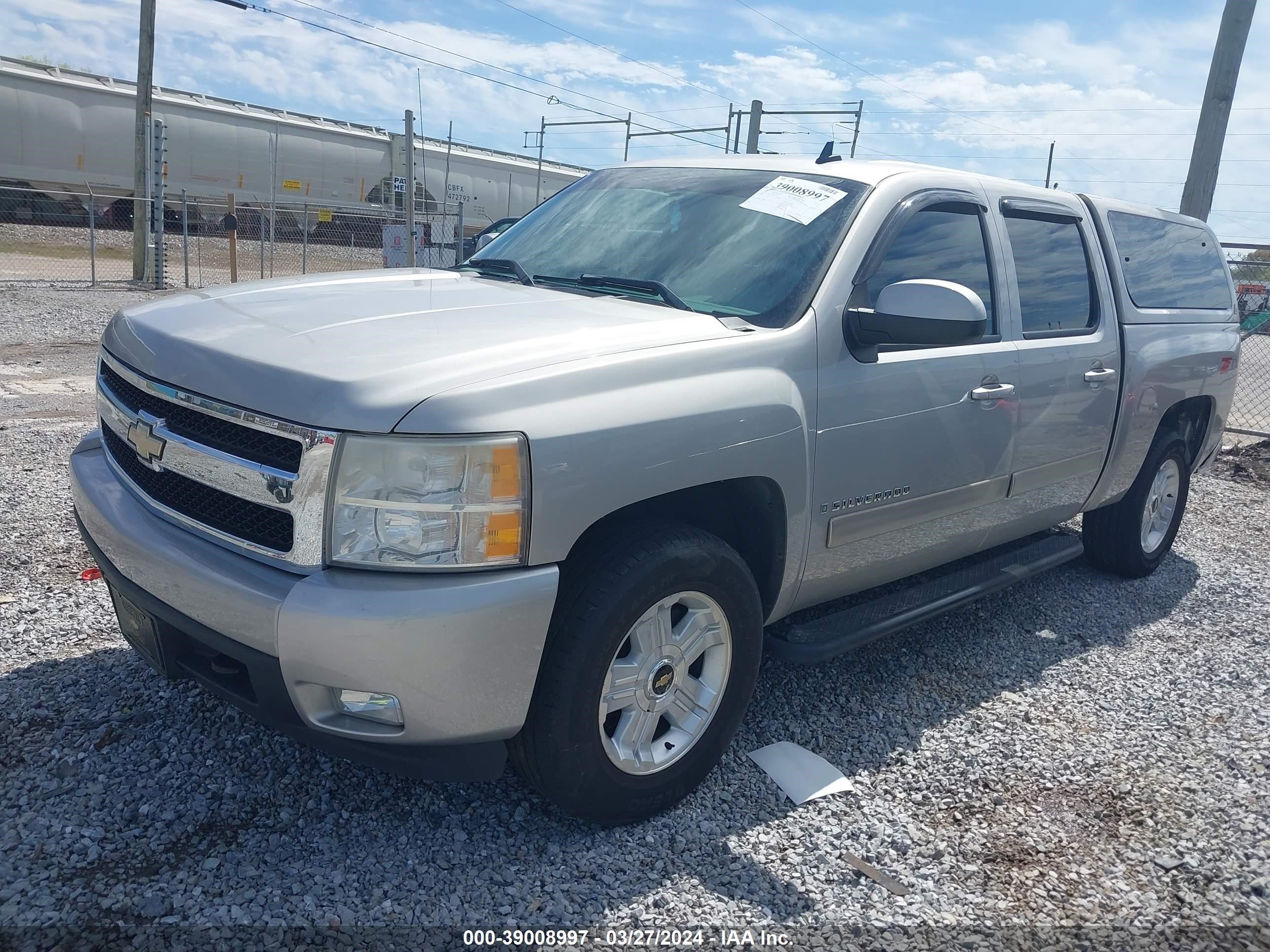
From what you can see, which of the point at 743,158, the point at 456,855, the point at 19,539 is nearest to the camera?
the point at 456,855

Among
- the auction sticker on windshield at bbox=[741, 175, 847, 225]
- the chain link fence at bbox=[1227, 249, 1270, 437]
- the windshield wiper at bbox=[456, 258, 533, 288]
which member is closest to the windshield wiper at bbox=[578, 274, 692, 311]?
the windshield wiper at bbox=[456, 258, 533, 288]

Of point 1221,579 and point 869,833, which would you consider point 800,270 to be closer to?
point 869,833

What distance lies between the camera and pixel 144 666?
3545 millimetres

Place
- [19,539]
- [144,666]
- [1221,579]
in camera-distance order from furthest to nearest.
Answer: [1221,579], [19,539], [144,666]

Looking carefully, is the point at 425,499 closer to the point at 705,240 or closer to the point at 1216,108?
the point at 705,240

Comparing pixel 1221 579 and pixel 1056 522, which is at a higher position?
pixel 1056 522

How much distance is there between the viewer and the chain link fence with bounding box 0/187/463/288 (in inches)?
696

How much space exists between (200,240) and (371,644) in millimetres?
24654

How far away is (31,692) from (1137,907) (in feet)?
11.2

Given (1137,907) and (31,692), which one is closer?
(1137,907)

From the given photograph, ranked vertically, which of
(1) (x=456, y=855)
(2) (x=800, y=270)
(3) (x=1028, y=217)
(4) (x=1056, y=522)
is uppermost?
(3) (x=1028, y=217)

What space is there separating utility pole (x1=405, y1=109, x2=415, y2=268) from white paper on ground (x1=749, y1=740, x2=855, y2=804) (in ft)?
36.9

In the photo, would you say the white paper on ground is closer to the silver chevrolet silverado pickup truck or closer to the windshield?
the silver chevrolet silverado pickup truck

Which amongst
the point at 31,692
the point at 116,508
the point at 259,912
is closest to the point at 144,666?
the point at 31,692
